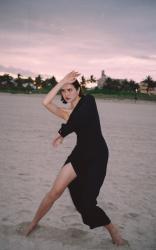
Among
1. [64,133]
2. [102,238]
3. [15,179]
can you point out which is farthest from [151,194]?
[64,133]

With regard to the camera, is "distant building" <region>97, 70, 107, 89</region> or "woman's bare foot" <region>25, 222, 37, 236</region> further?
"distant building" <region>97, 70, 107, 89</region>

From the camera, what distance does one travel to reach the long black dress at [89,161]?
136 inches

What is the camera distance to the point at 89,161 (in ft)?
11.7

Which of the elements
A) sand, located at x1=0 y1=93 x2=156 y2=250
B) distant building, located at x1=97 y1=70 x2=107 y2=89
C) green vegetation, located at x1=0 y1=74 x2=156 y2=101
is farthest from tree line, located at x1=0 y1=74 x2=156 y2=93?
sand, located at x1=0 y1=93 x2=156 y2=250

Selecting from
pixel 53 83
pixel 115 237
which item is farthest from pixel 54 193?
pixel 53 83

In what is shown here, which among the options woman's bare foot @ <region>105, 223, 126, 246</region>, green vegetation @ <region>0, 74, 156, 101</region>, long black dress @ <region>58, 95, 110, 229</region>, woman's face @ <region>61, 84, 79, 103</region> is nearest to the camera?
long black dress @ <region>58, 95, 110, 229</region>

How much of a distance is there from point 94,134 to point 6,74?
10922 centimetres

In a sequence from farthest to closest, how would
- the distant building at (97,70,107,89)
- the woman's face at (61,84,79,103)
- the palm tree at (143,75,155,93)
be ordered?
the distant building at (97,70,107,89) → the palm tree at (143,75,155,93) → the woman's face at (61,84,79,103)

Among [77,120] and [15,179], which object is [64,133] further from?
[15,179]

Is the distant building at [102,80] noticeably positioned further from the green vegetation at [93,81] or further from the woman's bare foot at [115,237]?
the woman's bare foot at [115,237]

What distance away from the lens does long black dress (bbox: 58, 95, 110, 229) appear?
3.46 metres

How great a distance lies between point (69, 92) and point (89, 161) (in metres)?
0.78

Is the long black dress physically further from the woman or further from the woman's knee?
the woman's knee

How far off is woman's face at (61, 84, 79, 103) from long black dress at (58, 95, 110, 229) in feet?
0.34
